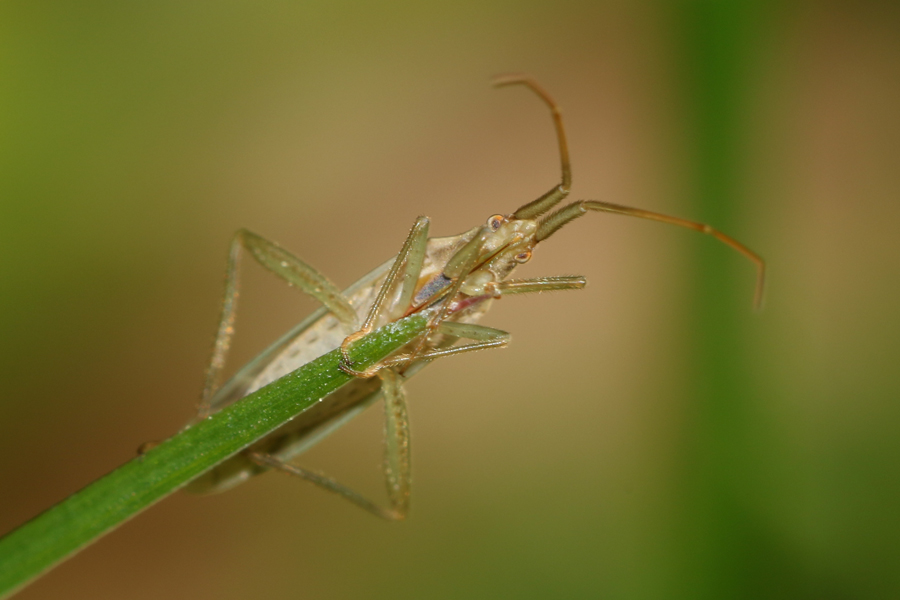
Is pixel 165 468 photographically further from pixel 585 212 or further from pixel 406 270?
pixel 585 212

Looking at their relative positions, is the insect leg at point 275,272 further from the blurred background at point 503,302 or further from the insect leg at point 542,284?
the blurred background at point 503,302

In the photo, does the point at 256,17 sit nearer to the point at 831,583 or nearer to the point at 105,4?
the point at 105,4

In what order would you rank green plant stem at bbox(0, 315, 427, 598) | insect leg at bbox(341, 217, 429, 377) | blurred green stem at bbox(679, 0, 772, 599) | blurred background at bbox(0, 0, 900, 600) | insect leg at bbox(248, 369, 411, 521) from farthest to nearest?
blurred background at bbox(0, 0, 900, 600) → blurred green stem at bbox(679, 0, 772, 599) → insect leg at bbox(248, 369, 411, 521) → insect leg at bbox(341, 217, 429, 377) → green plant stem at bbox(0, 315, 427, 598)

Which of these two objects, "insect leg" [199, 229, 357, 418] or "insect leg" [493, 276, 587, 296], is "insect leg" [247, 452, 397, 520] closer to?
"insect leg" [199, 229, 357, 418]

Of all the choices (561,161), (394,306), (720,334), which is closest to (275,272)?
(394,306)

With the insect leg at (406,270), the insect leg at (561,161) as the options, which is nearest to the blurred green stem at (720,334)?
the insect leg at (561,161)

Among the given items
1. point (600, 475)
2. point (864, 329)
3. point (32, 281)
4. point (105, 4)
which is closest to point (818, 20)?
point (864, 329)

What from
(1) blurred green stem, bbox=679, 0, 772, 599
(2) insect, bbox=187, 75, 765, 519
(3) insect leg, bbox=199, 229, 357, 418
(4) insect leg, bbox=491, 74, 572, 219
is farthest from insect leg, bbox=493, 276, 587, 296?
(1) blurred green stem, bbox=679, 0, 772, 599
